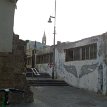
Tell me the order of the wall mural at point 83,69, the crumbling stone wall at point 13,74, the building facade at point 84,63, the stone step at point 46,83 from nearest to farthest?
the crumbling stone wall at point 13,74 → the building facade at point 84,63 → the wall mural at point 83,69 → the stone step at point 46,83

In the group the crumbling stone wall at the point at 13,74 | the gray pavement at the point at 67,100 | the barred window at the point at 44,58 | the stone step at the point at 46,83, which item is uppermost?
the barred window at the point at 44,58

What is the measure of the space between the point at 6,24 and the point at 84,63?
12.4 metres

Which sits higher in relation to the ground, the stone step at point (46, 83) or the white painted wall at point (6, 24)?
the white painted wall at point (6, 24)

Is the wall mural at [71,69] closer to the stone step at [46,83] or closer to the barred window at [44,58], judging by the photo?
the stone step at [46,83]

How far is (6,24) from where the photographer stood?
1534cm

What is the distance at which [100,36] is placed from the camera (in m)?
23.2

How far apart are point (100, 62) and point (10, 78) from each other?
9.80 m

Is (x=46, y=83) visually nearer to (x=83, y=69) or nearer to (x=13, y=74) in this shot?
(x=83, y=69)

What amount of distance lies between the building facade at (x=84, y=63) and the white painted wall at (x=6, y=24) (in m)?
9.11

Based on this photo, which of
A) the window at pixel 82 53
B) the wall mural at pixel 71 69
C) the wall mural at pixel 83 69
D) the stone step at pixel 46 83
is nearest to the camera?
the wall mural at pixel 83 69

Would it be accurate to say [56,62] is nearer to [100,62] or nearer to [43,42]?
[100,62]

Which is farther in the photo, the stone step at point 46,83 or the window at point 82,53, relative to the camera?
the stone step at point 46,83

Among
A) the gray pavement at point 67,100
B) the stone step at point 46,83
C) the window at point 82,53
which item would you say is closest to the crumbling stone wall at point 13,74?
the gray pavement at point 67,100

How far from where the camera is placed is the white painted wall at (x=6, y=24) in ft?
49.7
